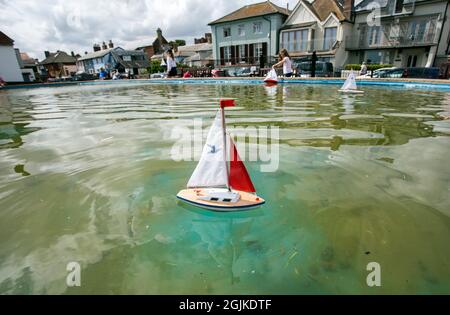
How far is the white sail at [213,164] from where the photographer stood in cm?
319

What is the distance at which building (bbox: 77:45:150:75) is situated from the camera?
200 ft

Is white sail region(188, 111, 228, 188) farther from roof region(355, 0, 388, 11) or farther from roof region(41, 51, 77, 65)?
roof region(41, 51, 77, 65)

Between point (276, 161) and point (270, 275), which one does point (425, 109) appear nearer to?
point (276, 161)

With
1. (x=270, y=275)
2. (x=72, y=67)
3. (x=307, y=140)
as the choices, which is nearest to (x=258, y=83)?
(x=307, y=140)

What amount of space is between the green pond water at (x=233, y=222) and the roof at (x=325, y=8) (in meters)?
32.8

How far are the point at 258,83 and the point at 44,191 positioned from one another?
21.4 metres

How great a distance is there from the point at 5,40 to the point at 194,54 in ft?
113

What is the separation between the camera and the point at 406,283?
2359 mm

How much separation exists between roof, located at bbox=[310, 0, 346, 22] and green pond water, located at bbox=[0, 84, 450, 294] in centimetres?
3277
